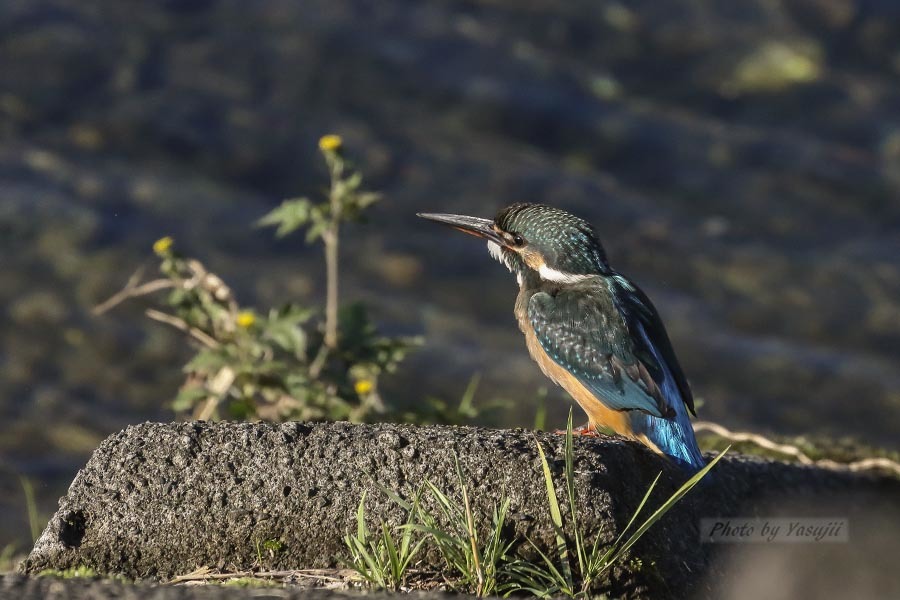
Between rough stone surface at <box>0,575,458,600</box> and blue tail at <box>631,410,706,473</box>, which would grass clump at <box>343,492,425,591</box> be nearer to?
rough stone surface at <box>0,575,458,600</box>

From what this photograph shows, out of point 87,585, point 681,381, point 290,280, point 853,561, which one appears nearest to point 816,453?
point 853,561

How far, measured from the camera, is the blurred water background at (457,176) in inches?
300

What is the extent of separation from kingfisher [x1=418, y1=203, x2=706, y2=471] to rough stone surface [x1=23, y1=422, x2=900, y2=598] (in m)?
0.47

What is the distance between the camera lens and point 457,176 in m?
9.30

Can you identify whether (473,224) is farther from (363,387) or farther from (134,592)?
(134,592)

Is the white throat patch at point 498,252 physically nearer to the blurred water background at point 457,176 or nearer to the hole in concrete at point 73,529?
the hole in concrete at point 73,529

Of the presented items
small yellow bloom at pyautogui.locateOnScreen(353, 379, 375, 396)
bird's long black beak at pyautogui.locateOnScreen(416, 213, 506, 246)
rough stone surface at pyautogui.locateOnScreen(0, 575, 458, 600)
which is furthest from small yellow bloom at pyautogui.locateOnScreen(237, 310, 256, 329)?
rough stone surface at pyautogui.locateOnScreen(0, 575, 458, 600)

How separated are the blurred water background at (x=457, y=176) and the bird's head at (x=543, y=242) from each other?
2.42 meters

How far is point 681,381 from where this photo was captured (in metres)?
4.14

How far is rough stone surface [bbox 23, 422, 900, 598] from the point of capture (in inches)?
126

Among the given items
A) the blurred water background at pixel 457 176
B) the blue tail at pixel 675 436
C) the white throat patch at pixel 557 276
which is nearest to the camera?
the blue tail at pixel 675 436

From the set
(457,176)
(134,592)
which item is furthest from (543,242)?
(457,176)

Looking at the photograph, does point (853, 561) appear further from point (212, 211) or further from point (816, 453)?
point (212, 211)

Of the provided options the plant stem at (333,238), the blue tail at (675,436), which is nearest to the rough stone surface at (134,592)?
the blue tail at (675,436)
